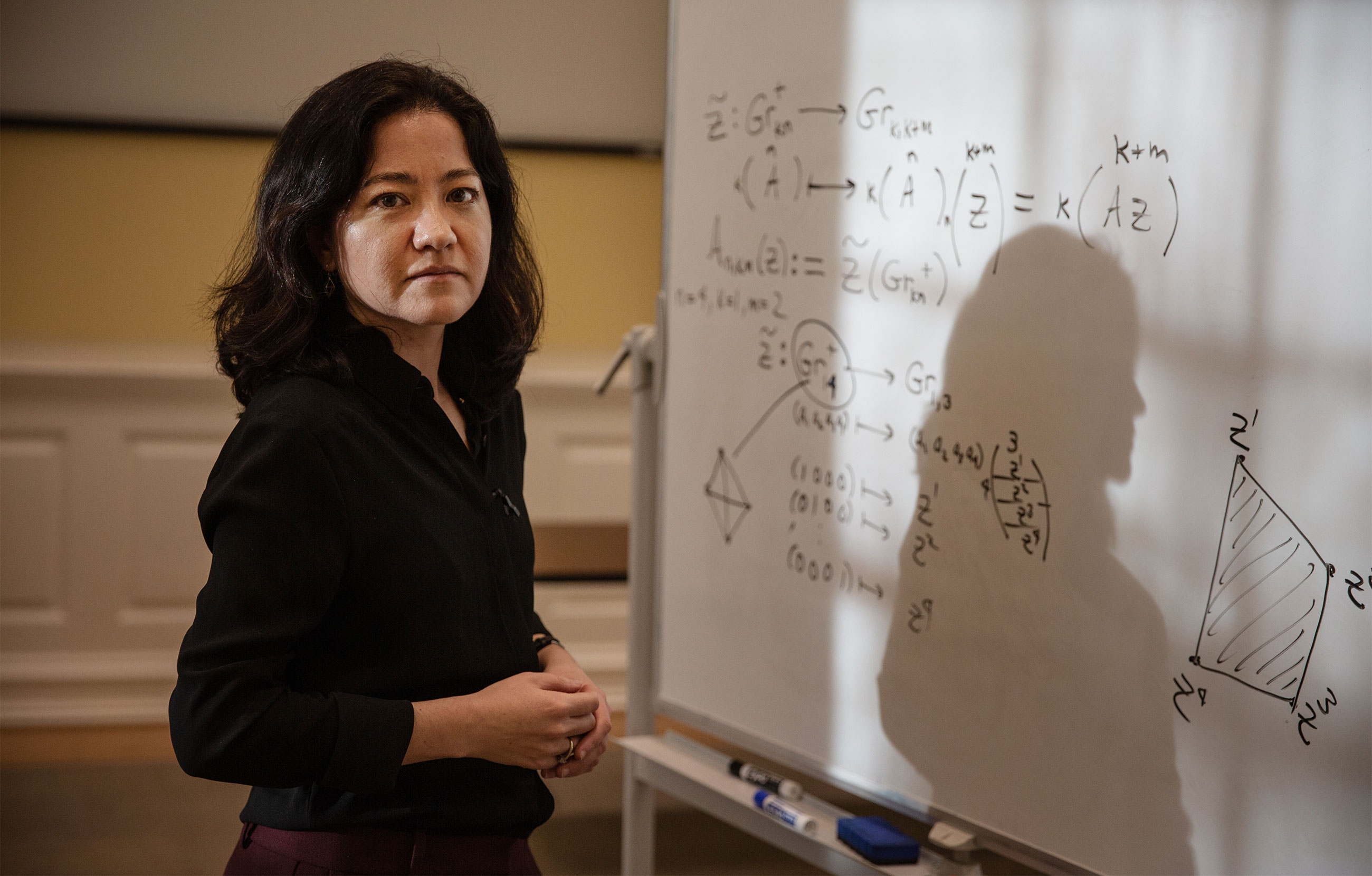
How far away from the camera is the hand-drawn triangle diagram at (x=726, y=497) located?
140 cm

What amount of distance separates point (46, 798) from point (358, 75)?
1.89 meters

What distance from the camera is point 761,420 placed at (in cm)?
136

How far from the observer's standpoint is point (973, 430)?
1.12 m

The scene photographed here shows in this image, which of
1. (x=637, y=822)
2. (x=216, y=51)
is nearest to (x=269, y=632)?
(x=216, y=51)

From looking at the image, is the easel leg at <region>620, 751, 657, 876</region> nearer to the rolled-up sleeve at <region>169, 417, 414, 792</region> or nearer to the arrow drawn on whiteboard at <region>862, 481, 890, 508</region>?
the arrow drawn on whiteboard at <region>862, 481, 890, 508</region>

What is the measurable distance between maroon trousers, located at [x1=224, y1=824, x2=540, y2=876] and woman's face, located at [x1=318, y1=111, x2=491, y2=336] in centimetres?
39

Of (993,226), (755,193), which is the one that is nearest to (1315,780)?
(993,226)

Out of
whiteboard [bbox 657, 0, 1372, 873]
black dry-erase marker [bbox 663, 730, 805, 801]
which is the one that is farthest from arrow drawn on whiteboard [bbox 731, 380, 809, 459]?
black dry-erase marker [bbox 663, 730, 805, 801]

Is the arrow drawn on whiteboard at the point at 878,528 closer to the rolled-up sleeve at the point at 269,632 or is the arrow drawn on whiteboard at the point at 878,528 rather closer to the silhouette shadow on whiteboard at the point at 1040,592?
the silhouette shadow on whiteboard at the point at 1040,592

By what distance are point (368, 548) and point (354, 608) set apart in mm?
46

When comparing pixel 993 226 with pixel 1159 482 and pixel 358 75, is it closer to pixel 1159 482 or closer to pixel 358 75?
pixel 1159 482

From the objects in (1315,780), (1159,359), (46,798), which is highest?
(1159,359)

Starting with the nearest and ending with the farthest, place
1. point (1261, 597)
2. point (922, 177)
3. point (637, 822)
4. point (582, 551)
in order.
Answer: point (1261, 597) < point (922, 177) < point (637, 822) < point (582, 551)

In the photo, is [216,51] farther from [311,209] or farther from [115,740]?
[115,740]
